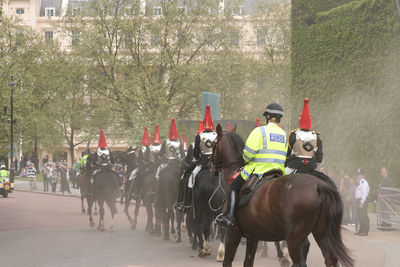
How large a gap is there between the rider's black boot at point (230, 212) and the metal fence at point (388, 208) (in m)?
10.7

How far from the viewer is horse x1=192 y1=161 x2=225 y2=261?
12.6 m

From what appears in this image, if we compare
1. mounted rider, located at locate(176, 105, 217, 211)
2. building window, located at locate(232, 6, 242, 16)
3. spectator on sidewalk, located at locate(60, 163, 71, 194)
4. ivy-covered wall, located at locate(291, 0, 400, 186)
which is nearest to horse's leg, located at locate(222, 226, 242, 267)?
mounted rider, located at locate(176, 105, 217, 211)

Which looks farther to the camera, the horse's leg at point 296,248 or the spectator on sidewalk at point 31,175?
the spectator on sidewalk at point 31,175

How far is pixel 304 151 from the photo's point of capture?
10984mm

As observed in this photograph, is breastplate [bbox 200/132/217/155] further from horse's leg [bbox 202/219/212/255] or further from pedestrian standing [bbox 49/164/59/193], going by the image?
pedestrian standing [bbox 49/164/59/193]

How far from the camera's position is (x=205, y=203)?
12.8 metres

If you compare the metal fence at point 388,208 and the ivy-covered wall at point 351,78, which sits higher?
the ivy-covered wall at point 351,78

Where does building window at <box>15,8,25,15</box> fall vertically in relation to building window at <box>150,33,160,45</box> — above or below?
above

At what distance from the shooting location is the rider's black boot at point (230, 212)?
8.46 m

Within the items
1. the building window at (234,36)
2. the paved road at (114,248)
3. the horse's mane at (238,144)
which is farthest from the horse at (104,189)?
the building window at (234,36)

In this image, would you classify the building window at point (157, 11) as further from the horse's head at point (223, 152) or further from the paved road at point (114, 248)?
the horse's head at point (223, 152)

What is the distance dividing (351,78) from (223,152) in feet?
57.6

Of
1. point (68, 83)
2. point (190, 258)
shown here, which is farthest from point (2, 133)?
point (190, 258)

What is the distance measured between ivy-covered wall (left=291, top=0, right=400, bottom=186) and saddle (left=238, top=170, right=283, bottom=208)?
50.2 feet
